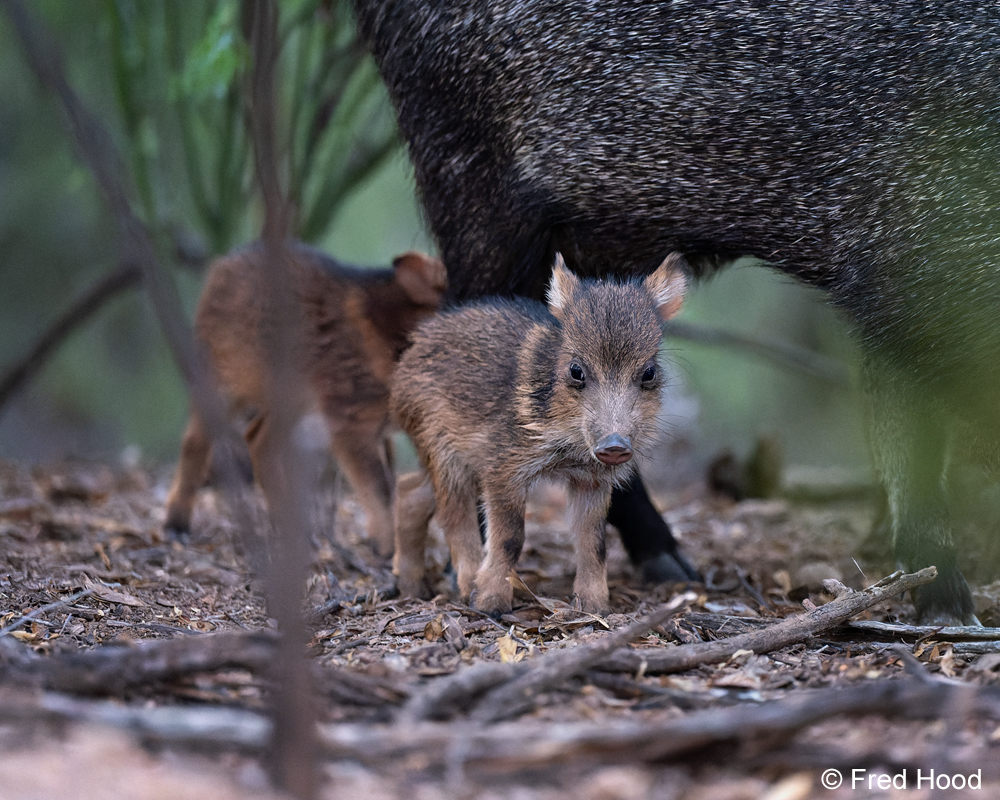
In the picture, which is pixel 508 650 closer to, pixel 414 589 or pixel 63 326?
pixel 414 589

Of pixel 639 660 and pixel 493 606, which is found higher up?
pixel 493 606

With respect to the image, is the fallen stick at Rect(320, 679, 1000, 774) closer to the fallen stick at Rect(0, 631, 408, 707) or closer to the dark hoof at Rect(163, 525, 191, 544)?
the fallen stick at Rect(0, 631, 408, 707)

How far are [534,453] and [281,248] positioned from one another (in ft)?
5.99

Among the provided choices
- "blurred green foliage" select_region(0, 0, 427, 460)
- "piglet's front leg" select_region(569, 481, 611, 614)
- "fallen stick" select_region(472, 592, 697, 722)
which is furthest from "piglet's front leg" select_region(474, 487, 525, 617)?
"blurred green foliage" select_region(0, 0, 427, 460)

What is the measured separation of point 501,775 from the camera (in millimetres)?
1982

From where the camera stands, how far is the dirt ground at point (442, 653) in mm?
1979

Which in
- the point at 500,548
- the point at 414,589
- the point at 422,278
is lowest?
the point at 414,589

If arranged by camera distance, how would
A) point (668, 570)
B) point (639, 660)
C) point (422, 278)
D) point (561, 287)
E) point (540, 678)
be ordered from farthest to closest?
point (422, 278) → point (668, 570) → point (561, 287) → point (639, 660) → point (540, 678)

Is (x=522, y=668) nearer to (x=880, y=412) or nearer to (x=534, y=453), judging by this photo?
(x=534, y=453)

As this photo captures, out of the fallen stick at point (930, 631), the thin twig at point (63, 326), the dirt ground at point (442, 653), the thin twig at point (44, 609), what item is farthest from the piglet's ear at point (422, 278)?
the thin twig at point (63, 326)

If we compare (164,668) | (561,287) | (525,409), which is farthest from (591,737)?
(561,287)

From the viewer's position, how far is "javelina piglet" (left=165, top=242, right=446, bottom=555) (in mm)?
4879

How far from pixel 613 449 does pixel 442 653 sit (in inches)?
30.9

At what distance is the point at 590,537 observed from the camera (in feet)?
11.9
